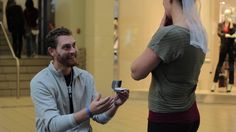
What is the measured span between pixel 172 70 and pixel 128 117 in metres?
6.65

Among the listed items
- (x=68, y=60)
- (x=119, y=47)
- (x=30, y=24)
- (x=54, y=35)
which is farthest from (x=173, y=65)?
(x=30, y=24)

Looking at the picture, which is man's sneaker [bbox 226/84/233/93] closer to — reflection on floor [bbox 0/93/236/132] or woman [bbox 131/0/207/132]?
reflection on floor [bbox 0/93/236/132]

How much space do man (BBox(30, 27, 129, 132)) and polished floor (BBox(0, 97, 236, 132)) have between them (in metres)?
4.79

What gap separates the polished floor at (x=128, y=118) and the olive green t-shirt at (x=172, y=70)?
5284 mm

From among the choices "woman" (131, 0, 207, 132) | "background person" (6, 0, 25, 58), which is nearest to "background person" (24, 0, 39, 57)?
"background person" (6, 0, 25, 58)

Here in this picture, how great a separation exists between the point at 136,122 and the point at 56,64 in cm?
567

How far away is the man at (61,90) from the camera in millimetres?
2834

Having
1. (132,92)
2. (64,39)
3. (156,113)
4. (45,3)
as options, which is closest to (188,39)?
(156,113)

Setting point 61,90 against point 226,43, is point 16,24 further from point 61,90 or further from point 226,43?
point 61,90

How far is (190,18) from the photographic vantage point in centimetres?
257

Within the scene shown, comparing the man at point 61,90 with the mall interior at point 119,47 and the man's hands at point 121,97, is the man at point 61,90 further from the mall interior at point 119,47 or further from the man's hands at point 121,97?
the mall interior at point 119,47

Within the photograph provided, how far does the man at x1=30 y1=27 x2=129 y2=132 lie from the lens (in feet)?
9.30

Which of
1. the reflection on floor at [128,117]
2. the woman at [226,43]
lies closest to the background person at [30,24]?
the reflection on floor at [128,117]

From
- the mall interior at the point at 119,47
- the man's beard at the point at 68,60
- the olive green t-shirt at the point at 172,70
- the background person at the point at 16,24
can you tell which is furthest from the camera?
the background person at the point at 16,24
